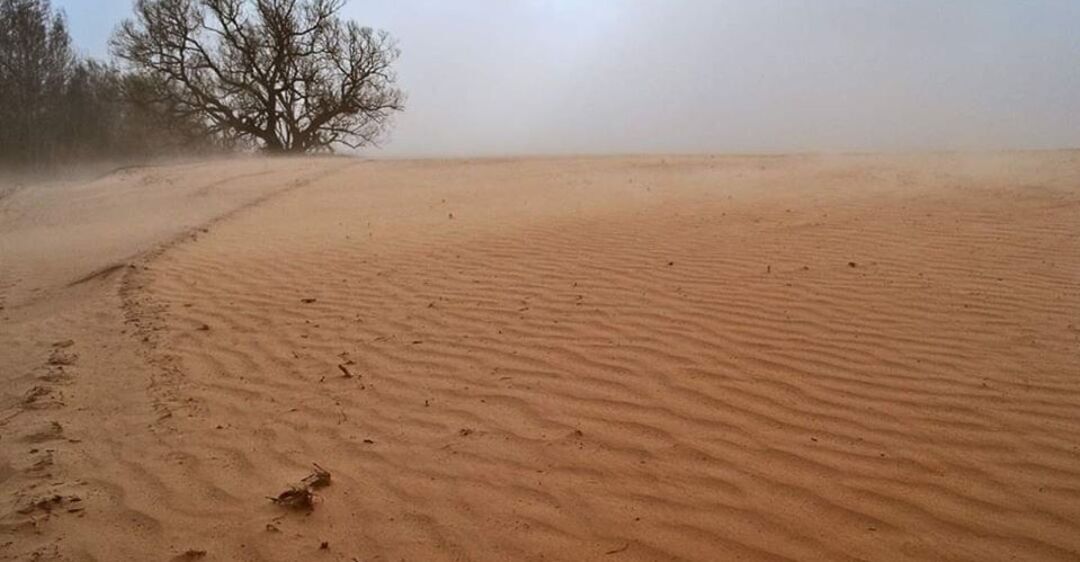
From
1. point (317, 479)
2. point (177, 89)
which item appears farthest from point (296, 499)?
point (177, 89)

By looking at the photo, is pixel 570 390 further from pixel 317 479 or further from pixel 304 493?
pixel 304 493

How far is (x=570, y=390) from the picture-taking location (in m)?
4.11

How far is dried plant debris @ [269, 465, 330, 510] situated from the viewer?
10.2ft

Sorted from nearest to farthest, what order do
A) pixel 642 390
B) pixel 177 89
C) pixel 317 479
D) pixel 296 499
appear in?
pixel 296 499
pixel 317 479
pixel 642 390
pixel 177 89

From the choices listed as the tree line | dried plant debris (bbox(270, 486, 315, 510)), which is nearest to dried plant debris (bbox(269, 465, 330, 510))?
dried plant debris (bbox(270, 486, 315, 510))

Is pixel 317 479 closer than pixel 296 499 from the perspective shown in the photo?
No

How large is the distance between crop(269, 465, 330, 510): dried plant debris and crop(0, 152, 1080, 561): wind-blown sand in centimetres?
6

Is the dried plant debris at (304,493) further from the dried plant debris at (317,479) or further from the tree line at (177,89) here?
the tree line at (177,89)

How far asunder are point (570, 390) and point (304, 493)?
1.64 metres

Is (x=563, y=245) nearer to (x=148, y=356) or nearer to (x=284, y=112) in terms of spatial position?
(x=148, y=356)

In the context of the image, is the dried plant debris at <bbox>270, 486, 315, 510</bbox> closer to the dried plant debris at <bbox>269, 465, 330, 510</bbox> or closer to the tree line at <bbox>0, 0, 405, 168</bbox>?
the dried plant debris at <bbox>269, 465, 330, 510</bbox>

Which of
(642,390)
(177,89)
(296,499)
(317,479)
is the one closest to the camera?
(296,499)

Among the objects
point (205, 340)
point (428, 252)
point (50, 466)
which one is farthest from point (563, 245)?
point (50, 466)

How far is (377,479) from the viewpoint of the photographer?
3.32 metres
